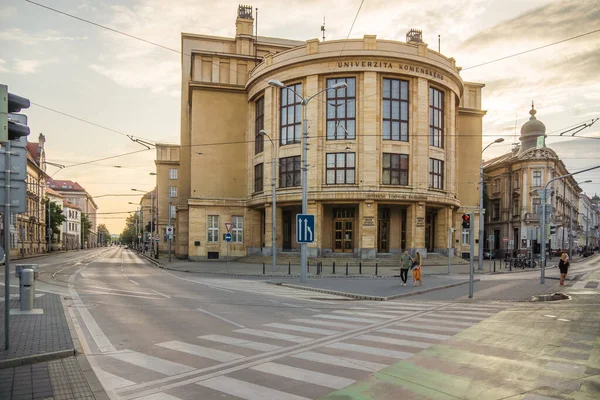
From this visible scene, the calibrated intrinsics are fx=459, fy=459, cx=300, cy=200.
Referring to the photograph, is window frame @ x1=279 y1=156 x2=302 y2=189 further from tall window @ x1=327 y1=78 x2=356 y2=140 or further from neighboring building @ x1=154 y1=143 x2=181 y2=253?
neighboring building @ x1=154 y1=143 x2=181 y2=253

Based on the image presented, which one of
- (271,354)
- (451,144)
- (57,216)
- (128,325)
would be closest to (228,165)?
(451,144)

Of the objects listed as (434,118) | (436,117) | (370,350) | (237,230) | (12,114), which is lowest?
(370,350)

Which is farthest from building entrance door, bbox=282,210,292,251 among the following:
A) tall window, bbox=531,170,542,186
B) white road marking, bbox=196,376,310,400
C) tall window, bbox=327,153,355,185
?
tall window, bbox=531,170,542,186

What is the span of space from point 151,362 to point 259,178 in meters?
39.4

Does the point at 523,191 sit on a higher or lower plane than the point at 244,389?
higher

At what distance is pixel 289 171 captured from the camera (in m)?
42.5

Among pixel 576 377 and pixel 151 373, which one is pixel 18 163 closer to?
pixel 151 373

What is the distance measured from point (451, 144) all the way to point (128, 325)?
131 feet

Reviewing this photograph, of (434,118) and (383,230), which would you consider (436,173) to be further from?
(383,230)

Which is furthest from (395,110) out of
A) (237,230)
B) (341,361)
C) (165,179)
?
Result: (165,179)

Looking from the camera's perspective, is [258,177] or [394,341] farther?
[258,177]

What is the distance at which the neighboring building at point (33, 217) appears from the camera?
61.5 metres

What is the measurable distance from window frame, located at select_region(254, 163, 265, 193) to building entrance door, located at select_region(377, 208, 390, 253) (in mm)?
11733

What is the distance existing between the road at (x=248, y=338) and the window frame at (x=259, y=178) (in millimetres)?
28893
